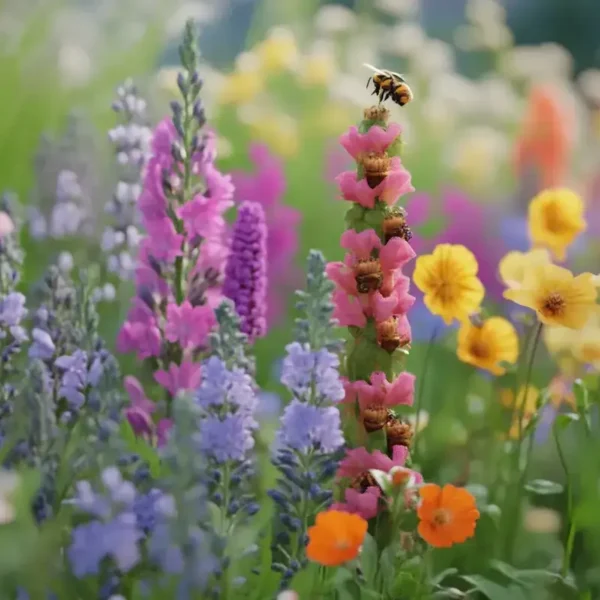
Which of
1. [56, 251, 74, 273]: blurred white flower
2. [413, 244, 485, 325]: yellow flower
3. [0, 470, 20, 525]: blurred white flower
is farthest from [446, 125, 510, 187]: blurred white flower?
[0, 470, 20, 525]: blurred white flower

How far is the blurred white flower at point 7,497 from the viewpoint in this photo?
648 mm

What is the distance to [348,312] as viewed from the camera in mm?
709

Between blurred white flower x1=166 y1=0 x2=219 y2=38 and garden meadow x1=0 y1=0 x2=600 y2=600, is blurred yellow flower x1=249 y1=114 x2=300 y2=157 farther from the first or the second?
blurred white flower x1=166 y1=0 x2=219 y2=38

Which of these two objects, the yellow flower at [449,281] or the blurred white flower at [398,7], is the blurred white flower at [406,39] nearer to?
the blurred white flower at [398,7]

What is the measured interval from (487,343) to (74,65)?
598mm

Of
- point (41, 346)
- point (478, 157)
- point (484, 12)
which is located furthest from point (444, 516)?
point (484, 12)

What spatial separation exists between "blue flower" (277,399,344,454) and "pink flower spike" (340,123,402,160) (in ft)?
0.61

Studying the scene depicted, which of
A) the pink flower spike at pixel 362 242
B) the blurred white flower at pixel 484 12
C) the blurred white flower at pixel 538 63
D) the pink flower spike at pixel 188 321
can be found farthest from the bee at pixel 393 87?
the blurred white flower at pixel 538 63

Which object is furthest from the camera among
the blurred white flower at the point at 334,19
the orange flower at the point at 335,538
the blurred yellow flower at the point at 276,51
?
the blurred white flower at the point at 334,19

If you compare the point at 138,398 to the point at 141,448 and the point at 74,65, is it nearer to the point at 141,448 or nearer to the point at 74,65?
the point at 141,448

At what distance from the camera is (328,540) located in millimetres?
641

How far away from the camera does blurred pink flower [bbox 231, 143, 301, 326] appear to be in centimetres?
108

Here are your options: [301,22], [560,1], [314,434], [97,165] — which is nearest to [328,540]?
[314,434]

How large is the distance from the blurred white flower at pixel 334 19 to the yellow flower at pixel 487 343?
23.5 inches
